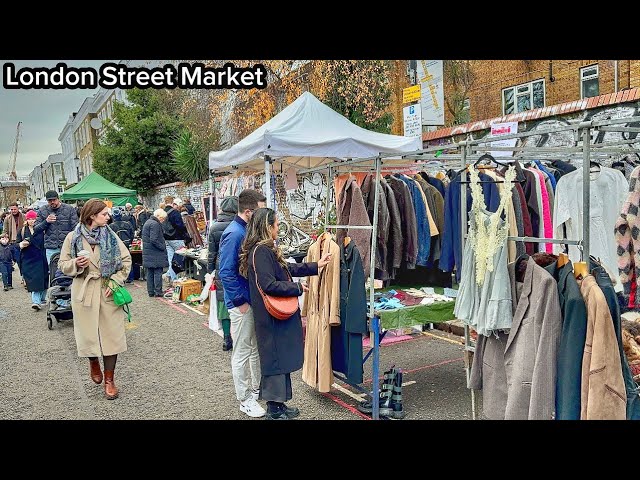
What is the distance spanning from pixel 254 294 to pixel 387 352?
9.08 feet

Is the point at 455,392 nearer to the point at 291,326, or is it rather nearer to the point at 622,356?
the point at 291,326

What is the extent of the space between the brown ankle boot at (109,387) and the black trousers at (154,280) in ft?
18.2

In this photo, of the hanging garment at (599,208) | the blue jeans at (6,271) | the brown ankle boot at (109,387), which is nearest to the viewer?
the hanging garment at (599,208)

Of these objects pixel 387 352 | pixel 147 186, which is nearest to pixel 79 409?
pixel 387 352

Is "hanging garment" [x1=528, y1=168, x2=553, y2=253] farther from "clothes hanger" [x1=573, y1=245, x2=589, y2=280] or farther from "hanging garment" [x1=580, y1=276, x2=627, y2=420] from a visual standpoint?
"hanging garment" [x1=580, y1=276, x2=627, y2=420]

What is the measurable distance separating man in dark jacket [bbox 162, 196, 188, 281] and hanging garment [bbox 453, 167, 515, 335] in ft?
27.6

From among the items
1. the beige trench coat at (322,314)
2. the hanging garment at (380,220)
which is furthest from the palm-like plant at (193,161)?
the beige trench coat at (322,314)

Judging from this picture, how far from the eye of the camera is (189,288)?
9.91 metres

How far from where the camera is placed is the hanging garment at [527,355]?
2.85 meters

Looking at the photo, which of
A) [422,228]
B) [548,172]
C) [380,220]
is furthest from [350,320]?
[548,172]

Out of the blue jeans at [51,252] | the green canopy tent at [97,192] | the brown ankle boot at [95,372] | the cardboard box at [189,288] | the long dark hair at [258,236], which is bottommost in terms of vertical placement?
the brown ankle boot at [95,372]

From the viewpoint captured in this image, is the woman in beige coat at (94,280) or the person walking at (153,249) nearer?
the woman in beige coat at (94,280)

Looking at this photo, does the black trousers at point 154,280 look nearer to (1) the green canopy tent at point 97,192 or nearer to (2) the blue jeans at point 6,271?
(2) the blue jeans at point 6,271

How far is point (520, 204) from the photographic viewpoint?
14.2 feet
